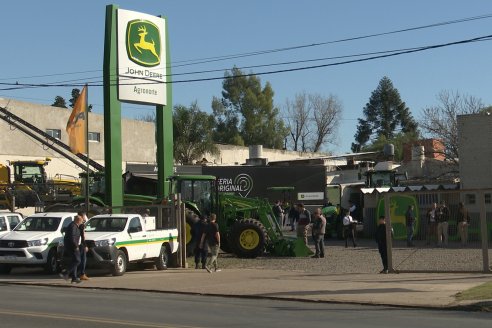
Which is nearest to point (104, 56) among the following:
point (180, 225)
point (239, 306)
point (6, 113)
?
point (180, 225)

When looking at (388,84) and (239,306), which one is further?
(388,84)

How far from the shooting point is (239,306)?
1414cm

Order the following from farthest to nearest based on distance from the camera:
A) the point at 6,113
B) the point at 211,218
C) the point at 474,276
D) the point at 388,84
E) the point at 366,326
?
the point at 388,84 < the point at 6,113 < the point at 211,218 < the point at 474,276 < the point at 366,326

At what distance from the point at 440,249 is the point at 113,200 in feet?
36.3

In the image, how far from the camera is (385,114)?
117 m

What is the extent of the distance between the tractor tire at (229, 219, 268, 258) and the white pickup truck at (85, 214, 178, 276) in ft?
9.80

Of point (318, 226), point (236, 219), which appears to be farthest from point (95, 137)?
point (318, 226)

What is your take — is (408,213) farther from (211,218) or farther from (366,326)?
(366,326)

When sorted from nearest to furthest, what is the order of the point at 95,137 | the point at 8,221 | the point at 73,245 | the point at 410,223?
the point at 73,245 → the point at 8,221 → the point at 410,223 → the point at 95,137

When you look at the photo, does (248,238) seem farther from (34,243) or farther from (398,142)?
(398,142)

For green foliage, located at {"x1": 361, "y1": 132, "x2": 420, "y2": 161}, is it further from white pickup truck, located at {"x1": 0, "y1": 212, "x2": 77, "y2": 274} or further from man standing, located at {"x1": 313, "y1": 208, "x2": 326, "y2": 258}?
white pickup truck, located at {"x1": 0, "y1": 212, "x2": 77, "y2": 274}

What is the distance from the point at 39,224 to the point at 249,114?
67604 mm

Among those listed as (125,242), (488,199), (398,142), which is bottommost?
(125,242)

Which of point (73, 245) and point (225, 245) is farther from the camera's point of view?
point (225, 245)
